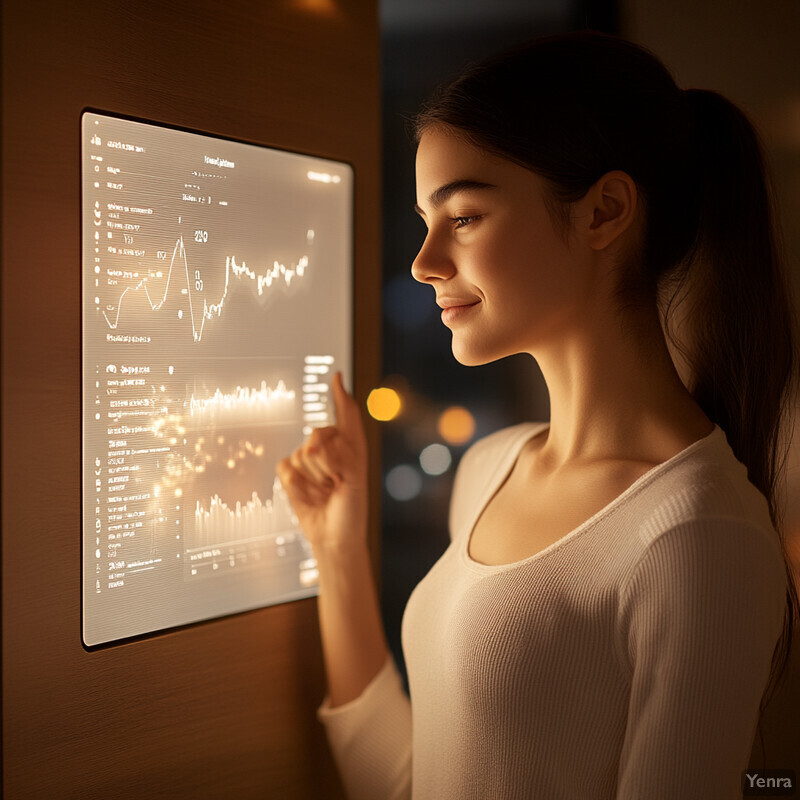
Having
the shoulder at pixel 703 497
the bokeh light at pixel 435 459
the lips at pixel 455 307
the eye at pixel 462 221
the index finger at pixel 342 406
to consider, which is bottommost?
the bokeh light at pixel 435 459

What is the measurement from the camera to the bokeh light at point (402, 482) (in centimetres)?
147

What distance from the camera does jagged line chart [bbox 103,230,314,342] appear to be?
0.84m

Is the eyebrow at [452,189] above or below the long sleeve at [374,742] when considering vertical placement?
above

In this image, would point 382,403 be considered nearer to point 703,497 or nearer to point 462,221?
point 462,221

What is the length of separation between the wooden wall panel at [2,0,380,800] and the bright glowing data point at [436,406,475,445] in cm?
42

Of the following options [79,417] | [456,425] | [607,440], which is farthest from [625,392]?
[456,425]

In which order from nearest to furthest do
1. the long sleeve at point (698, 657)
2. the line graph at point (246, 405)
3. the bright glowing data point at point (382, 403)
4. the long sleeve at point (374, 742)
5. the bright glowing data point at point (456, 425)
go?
1. the long sleeve at point (698, 657)
2. the line graph at point (246, 405)
3. the long sleeve at point (374, 742)
4. the bright glowing data point at point (382, 403)
5. the bright glowing data point at point (456, 425)

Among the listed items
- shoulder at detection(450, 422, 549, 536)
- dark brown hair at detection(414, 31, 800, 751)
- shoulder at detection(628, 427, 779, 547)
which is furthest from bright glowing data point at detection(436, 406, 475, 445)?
shoulder at detection(628, 427, 779, 547)

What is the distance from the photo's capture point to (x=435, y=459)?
1.49m

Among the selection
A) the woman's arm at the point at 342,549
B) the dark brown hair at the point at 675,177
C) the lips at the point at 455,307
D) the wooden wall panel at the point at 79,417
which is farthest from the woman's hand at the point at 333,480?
the dark brown hair at the point at 675,177

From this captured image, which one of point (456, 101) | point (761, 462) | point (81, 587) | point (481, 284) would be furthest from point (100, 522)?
point (761, 462)

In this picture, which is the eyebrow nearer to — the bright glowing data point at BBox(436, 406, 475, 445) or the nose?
the nose

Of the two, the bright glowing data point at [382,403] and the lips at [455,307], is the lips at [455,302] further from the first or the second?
the bright glowing data point at [382,403]

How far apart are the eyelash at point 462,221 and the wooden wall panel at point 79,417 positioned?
0.97 ft
